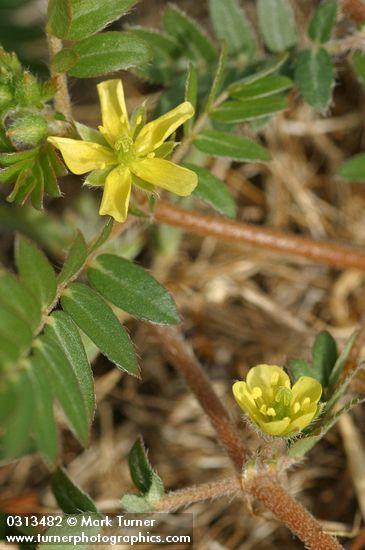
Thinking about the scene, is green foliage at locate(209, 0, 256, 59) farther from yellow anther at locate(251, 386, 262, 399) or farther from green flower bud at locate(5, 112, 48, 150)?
yellow anther at locate(251, 386, 262, 399)

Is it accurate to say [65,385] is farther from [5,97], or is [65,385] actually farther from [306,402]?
[5,97]

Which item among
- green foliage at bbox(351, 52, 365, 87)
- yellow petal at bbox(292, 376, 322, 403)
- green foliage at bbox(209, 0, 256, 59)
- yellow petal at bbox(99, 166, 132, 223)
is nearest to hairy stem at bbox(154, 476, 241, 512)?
yellow petal at bbox(292, 376, 322, 403)

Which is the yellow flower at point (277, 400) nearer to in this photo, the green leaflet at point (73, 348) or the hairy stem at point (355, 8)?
the green leaflet at point (73, 348)

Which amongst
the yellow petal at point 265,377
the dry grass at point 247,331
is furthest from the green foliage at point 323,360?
the dry grass at point 247,331

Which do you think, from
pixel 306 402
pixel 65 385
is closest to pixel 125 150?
pixel 65 385

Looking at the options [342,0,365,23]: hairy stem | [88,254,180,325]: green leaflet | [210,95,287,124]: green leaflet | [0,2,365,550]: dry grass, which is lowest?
[0,2,365,550]: dry grass

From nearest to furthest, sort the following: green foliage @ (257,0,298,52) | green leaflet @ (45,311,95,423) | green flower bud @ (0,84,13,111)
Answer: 1. green leaflet @ (45,311,95,423)
2. green flower bud @ (0,84,13,111)
3. green foliage @ (257,0,298,52)

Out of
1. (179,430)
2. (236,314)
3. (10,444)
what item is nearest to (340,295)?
(236,314)
